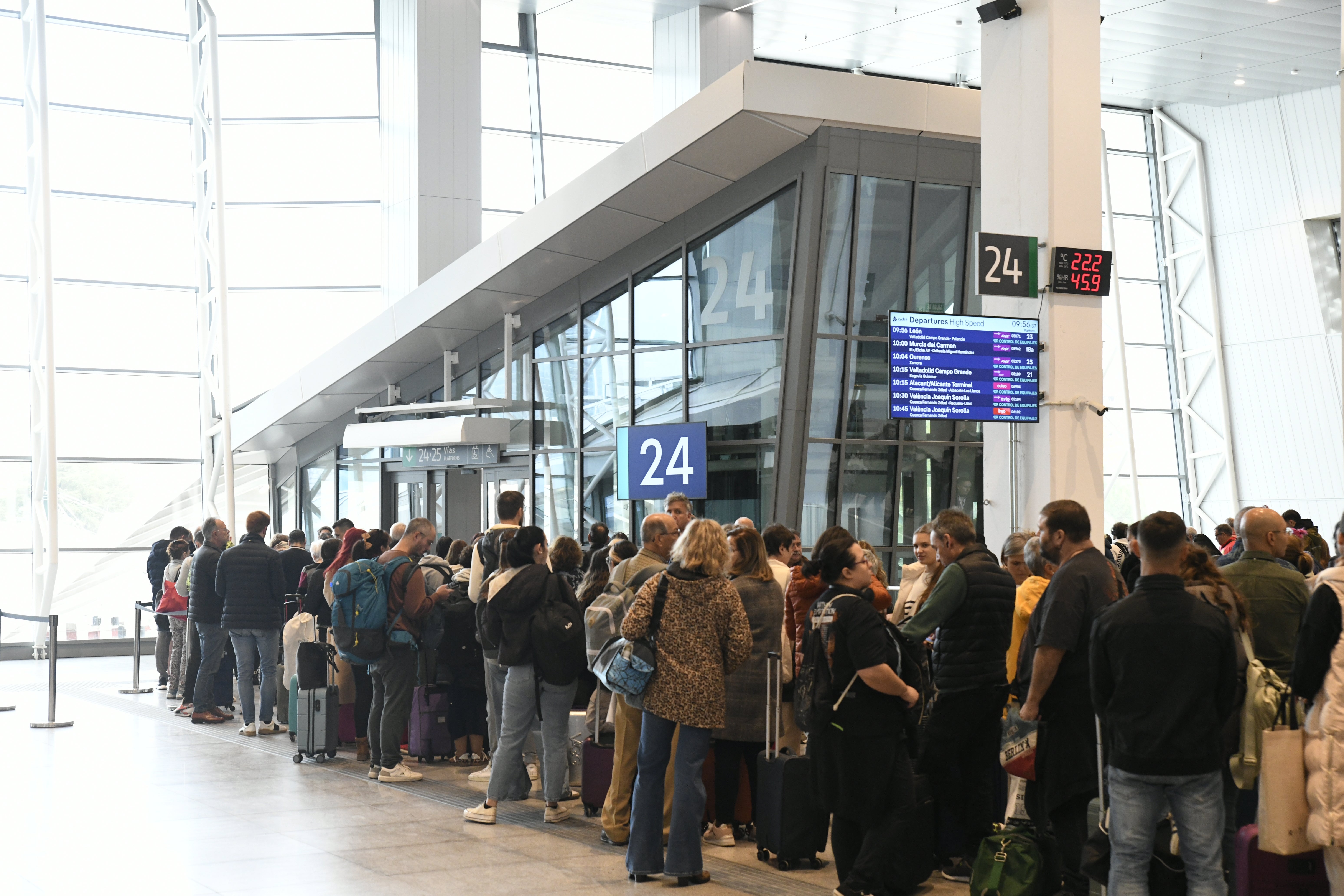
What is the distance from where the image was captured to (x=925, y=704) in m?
6.06

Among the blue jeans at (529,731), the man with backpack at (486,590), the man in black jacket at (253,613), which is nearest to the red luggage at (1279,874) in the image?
the blue jeans at (529,731)

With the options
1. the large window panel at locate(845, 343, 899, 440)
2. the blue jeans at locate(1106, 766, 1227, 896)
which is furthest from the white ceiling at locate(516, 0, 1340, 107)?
the blue jeans at locate(1106, 766, 1227, 896)

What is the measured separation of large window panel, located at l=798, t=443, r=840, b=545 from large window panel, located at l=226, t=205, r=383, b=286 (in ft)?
34.3

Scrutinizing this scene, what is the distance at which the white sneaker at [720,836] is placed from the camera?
21.6 feet

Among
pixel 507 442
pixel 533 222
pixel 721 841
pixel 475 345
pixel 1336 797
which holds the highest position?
pixel 533 222

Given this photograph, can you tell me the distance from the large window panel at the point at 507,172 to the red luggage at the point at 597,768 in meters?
14.8

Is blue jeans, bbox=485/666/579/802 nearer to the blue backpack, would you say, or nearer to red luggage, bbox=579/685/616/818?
red luggage, bbox=579/685/616/818

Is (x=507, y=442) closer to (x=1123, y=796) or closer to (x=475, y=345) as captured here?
(x=475, y=345)

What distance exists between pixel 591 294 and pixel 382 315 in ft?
10.2

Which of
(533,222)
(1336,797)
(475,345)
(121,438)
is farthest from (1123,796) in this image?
(121,438)

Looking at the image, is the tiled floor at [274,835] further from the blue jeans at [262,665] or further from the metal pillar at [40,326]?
the metal pillar at [40,326]

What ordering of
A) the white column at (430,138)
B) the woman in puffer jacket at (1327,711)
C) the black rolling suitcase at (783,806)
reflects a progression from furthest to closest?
the white column at (430,138) → the black rolling suitcase at (783,806) → the woman in puffer jacket at (1327,711)

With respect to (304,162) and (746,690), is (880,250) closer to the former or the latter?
(746,690)

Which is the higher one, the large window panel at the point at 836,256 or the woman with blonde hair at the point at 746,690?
the large window panel at the point at 836,256
